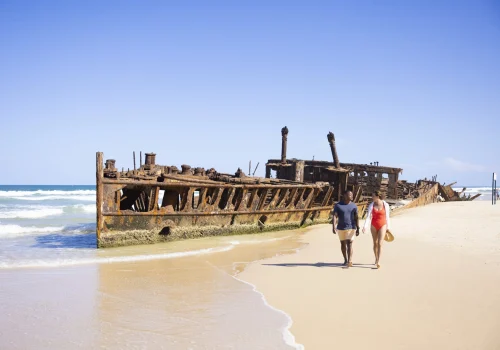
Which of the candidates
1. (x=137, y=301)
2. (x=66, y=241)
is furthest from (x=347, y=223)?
(x=66, y=241)

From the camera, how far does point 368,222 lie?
7.43 meters

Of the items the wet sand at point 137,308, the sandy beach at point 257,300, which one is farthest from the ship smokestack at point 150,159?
the wet sand at point 137,308

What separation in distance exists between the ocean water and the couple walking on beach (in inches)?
74.9

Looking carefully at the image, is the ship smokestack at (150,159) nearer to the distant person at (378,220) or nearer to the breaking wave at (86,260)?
the breaking wave at (86,260)

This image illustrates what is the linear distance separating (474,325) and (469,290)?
1.44 meters

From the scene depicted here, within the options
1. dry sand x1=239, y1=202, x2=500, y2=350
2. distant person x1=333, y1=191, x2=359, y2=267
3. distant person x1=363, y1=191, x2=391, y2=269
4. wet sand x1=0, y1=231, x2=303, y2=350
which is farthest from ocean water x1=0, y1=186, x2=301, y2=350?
distant person x1=363, y1=191, x2=391, y2=269

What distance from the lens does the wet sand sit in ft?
14.7

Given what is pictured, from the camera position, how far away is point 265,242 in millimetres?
11531

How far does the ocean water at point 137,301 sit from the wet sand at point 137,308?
10 mm

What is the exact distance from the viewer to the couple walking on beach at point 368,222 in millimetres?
7406

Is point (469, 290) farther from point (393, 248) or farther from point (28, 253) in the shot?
point (28, 253)

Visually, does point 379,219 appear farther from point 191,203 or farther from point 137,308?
point 191,203

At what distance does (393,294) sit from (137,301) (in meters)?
3.23

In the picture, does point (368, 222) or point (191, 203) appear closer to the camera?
point (368, 222)
